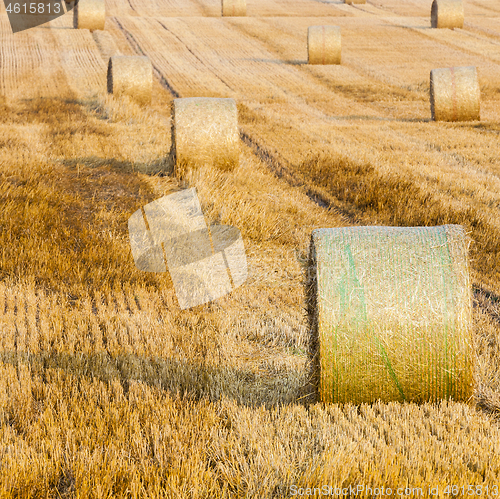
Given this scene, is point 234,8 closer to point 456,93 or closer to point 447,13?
point 447,13

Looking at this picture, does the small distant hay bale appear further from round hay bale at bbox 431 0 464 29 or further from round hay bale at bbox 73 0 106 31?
round hay bale at bbox 431 0 464 29

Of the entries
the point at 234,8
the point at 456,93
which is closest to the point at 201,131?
the point at 456,93

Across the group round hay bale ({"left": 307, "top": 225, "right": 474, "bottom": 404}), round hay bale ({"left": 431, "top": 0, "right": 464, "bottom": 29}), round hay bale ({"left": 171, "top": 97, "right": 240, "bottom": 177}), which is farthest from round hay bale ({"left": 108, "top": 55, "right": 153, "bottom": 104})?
round hay bale ({"left": 431, "top": 0, "right": 464, "bottom": 29})

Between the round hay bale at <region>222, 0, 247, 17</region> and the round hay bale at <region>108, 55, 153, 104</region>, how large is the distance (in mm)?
17866

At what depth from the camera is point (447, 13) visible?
27234 millimetres

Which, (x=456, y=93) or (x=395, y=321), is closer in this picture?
(x=395, y=321)

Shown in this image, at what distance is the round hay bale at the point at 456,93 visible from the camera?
1328 cm

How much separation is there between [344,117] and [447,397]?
11.7 metres

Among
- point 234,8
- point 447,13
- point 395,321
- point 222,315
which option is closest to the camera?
point 395,321

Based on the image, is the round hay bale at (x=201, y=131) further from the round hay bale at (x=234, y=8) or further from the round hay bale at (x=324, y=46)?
the round hay bale at (x=234, y=8)

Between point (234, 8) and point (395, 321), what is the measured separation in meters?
31.1

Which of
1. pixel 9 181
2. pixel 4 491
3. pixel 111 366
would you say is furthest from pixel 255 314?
pixel 9 181

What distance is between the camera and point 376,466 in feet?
9.11

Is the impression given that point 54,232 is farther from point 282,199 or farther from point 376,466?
point 376,466
